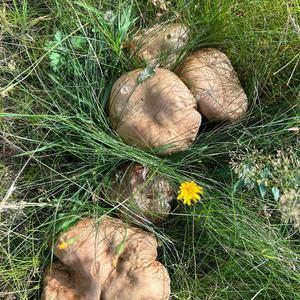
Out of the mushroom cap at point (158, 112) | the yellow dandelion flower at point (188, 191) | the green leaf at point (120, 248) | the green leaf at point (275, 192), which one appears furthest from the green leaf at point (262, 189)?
the green leaf at point (120, 248)

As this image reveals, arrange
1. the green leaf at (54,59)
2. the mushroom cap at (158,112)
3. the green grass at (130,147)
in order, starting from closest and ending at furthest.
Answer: the mushroom cap at (158,112) → the green grass at (130,147) → the green leaf at (54,59)

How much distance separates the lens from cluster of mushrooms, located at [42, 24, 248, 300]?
2.13 metres

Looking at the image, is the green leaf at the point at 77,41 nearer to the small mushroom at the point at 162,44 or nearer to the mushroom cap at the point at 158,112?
the small mushroom at the point at 162,44

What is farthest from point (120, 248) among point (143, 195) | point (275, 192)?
point (275, 192)

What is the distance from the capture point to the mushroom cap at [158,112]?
2.20 meters

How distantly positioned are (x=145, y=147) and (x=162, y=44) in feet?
1.75

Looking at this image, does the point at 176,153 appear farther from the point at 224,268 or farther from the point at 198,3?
the point at 198,3

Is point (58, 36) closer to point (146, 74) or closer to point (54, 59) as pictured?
point (54, 59)

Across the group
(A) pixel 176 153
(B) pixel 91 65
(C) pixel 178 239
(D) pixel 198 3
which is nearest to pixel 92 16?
(B) pixel 91 65

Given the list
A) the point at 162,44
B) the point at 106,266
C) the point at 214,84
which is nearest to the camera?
the point at 106,266

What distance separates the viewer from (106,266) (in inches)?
84.5

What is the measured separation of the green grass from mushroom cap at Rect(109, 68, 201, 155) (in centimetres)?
11

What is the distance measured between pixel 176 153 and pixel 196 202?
0.86ft

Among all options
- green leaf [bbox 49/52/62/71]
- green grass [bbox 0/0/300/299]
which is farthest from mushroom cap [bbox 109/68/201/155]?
green leaf [bbox 49/52/62/71]
